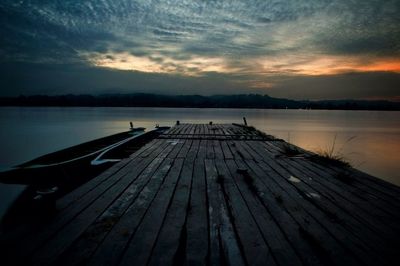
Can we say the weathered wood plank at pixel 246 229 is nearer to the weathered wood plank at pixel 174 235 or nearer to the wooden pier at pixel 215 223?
the wooden pier at pixel 215 223

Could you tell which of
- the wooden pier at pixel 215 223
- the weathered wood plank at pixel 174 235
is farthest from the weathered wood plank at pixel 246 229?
the weathered wood plank at pixel 174 235

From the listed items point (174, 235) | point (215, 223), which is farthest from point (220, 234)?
point (174, 235)

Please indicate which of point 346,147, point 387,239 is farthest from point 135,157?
point 346,147

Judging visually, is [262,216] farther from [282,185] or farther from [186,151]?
[186,151]

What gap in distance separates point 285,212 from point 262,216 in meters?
0.34

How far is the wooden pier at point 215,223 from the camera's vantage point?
2023 mm

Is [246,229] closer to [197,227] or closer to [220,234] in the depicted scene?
[220,234]

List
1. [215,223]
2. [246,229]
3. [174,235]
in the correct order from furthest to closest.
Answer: [215,223] → [246,229] → [174,235]

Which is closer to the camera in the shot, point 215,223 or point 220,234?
point 220,234

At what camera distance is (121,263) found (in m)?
1.91

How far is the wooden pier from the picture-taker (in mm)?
2023

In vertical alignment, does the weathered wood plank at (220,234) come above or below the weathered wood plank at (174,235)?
below

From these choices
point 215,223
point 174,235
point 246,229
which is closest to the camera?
point 174,235

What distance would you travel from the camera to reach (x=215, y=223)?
8.50 ft
